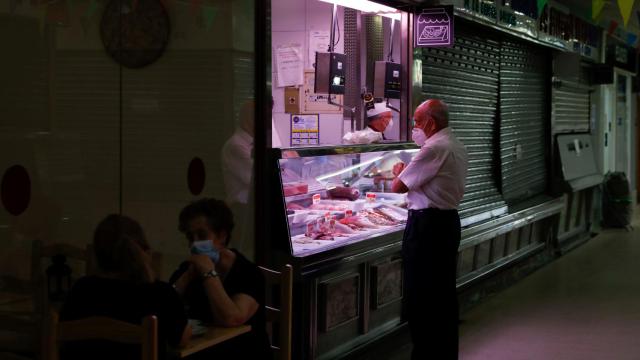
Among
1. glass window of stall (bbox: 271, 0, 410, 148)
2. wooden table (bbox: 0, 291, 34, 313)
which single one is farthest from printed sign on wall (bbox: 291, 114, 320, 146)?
wooden table (bbox: 0, 291, 34, 313)

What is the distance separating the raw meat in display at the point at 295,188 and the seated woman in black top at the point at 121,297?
2342 mm

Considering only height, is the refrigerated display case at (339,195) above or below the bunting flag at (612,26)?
below

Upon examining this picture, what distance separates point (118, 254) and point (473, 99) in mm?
5969

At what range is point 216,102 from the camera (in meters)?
4.65

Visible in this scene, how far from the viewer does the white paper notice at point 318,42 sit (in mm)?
7457

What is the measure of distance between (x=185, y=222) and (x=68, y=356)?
0.81 metres

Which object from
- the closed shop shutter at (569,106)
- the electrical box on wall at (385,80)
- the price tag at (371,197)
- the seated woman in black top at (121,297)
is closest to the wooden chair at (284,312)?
the seated woman in black top at (121,297)

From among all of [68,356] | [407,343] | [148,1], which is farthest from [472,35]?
[68,356]

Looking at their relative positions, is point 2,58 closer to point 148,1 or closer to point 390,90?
point 148,1

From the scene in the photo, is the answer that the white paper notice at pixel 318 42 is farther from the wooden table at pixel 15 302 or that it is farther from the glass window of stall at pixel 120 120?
the wooden table at pixel 15 302

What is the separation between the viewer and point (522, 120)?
10445 millimetres

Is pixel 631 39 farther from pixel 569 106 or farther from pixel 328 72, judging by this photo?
pixel 328 72

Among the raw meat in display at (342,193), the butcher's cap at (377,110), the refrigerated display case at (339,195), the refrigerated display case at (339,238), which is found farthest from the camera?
the butcher's cap at (377,110)

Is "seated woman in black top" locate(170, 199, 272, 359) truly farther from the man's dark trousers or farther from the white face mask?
the white face mask
